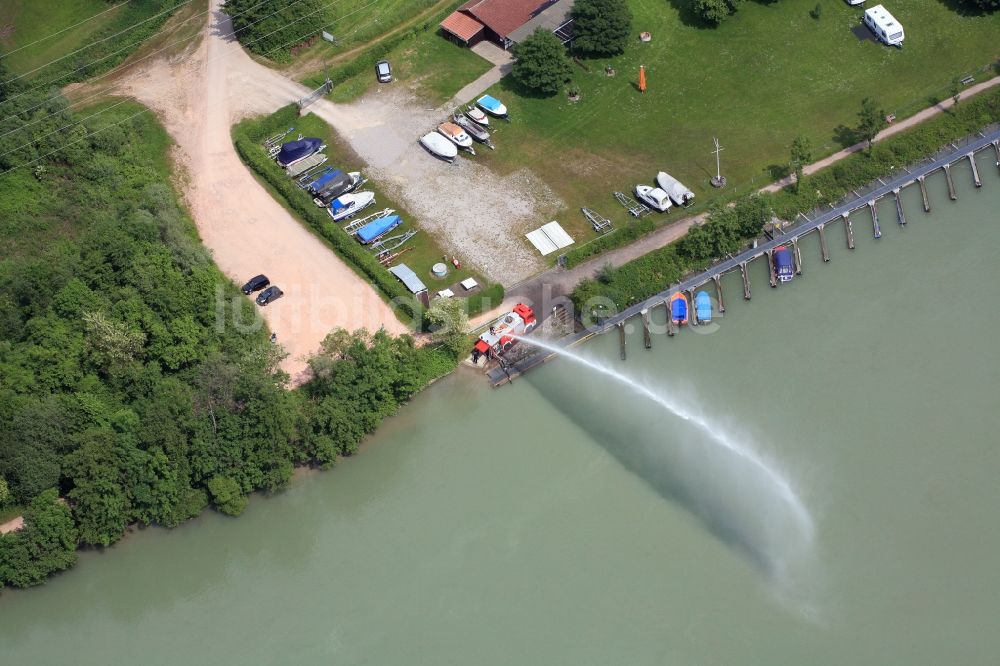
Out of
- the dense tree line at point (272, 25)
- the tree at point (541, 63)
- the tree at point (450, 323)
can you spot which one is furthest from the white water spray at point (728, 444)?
the dense tree line at point (272, 25)

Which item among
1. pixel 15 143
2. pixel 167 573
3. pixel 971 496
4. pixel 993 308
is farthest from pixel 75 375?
pixel 993 308

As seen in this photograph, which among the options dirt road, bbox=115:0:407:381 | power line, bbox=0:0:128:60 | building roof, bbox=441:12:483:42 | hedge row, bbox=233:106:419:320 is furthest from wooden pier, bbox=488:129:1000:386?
power line, bbox=0:0:128:60

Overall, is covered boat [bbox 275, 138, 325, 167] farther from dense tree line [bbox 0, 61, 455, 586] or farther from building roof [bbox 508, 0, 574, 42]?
building roof [bbox 508, 0, 574, 42]

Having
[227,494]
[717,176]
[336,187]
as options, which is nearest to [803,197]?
[717,176]

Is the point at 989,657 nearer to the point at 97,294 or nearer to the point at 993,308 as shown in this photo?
the point at 993,308

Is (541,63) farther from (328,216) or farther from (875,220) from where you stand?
(875,220)
